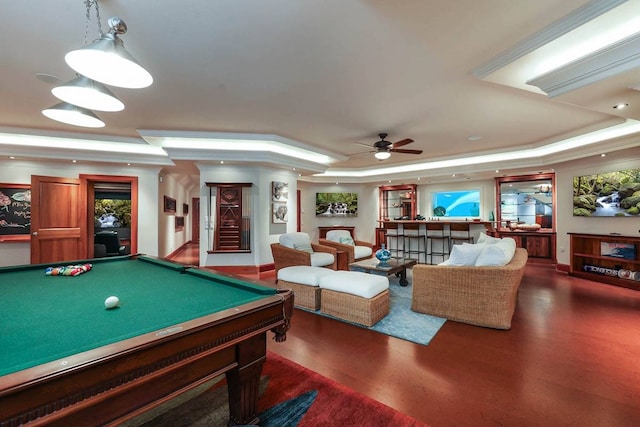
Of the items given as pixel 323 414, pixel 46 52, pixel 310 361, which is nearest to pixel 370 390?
pixel 323 414

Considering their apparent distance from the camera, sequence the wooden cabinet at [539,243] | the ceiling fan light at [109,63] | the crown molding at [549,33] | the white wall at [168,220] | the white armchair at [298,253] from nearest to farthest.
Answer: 1. the ceiling fan light at [109,63]
2. the crown molding at [549,33]
3. the white armchair at [298,253]
4. the white wall at [168,220]
5. the wooden cabinet at [539,243]

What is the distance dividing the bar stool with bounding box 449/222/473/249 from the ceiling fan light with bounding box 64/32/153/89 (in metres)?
6.21

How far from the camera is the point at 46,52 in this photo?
2.55m

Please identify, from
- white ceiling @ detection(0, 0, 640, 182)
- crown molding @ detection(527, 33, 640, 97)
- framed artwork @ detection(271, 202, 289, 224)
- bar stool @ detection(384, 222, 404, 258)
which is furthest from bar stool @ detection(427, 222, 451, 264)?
crown molding @ detection(527, 33, 640, 97)

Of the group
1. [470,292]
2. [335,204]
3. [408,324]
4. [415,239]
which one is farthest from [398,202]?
[408,324]

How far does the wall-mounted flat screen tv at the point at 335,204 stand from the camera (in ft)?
30.0

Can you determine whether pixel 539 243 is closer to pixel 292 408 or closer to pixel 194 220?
pixel 292 408

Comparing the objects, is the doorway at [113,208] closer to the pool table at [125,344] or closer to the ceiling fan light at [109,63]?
the ceiling fan light at [109,63]

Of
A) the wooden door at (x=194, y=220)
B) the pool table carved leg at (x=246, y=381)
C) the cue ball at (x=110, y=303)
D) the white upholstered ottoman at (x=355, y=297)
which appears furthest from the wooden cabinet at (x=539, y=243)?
the wooden door at (x=194, y=220)

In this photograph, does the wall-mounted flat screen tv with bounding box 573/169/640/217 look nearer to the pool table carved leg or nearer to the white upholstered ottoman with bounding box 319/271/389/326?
the white upholstered ottoman with bounding box 319/271/389/326

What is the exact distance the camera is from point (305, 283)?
3.59m

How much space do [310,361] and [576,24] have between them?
3.38 metres

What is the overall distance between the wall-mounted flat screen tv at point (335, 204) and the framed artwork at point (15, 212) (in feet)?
22.6

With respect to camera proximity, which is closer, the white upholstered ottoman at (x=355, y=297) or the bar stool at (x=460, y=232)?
the white upholstered ottoman at (x=355, y=297)
